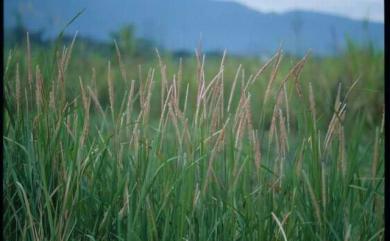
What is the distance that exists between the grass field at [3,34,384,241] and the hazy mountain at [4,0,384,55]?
0.06 m

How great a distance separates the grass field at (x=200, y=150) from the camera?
8.77 ft

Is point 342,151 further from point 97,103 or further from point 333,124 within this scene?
point 97,103

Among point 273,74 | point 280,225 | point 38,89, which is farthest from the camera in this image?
point 38,89

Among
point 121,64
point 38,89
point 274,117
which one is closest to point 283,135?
point 274,117

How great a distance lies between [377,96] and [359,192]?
441 millimetres

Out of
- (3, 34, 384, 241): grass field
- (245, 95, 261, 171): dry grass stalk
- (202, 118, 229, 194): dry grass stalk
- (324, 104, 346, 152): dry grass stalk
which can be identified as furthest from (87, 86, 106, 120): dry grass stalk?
(324, 104, 346, 152): dry grass stalk

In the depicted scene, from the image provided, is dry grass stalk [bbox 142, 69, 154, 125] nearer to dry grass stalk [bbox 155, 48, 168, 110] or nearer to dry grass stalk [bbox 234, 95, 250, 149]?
dry grass stalk [bbox 155, 48, 168, 110]

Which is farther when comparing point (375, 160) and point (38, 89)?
point (38, 89)

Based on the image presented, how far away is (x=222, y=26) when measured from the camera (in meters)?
2.78

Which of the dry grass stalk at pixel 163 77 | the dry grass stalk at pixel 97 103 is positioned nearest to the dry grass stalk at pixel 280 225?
the dry grass stalk at pixel 163 77

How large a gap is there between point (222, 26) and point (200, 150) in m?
0.58

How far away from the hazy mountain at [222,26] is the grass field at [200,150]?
0.20 ft

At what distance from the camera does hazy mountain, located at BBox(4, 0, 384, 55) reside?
278 centimetres

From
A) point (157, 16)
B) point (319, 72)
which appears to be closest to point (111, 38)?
point (157, 16)
